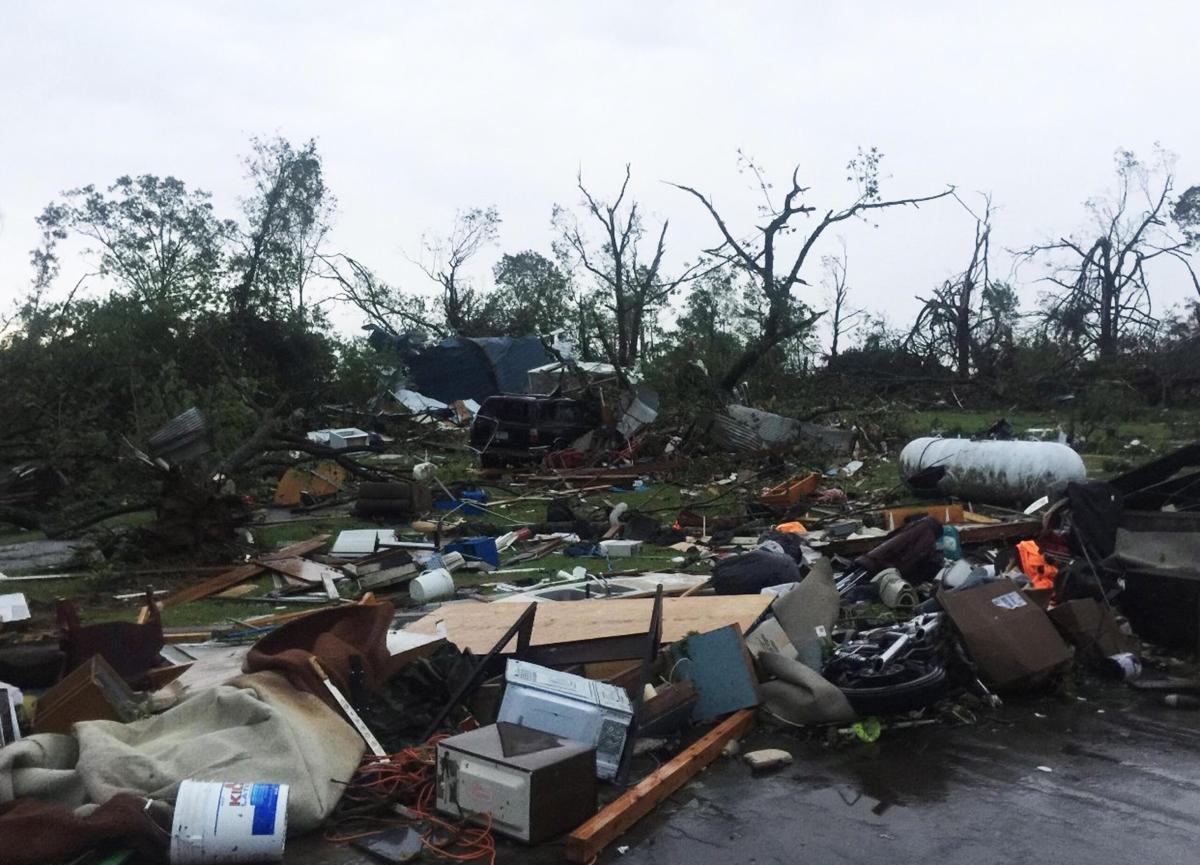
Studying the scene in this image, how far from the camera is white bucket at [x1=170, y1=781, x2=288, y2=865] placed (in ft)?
13.4

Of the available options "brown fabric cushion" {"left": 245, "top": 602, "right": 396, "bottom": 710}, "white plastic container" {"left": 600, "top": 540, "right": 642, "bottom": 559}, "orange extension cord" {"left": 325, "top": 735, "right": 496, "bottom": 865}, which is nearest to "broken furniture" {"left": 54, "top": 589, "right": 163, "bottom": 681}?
Answer: "brown fabric cushion" {"left": 245, "top": 602, "right": 396, "bottom": 710}

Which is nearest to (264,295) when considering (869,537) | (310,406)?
(310,406)

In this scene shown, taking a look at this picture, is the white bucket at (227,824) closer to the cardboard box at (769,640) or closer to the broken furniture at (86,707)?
the broken furniture at (86,707)

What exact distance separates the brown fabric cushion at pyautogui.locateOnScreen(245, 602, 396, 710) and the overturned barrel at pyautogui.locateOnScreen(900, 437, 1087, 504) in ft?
29.1

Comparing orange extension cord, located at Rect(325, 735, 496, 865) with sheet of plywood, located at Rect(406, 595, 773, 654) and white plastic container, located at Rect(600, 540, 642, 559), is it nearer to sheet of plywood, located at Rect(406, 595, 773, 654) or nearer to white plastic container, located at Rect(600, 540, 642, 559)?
sheet of plywood, located at Rect(406, 595, 773, 654)

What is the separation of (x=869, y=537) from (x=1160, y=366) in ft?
72.7

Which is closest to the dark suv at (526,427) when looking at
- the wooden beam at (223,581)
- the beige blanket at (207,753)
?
the wooden beam at (223,581)

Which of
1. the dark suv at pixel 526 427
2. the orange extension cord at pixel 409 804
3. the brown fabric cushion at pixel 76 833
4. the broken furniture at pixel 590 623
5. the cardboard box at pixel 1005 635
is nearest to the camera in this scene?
the brown fabric cushion at pixel 76 833

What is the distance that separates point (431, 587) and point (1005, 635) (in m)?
4.86

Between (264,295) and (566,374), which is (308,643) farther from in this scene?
(264,295)

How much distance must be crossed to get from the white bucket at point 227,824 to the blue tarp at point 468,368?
31.0m

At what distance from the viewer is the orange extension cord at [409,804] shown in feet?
14.3

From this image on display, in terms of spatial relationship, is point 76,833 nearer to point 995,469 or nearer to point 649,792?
point 649,792

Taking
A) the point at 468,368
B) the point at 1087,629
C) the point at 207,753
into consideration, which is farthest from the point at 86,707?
the point at 468,368
